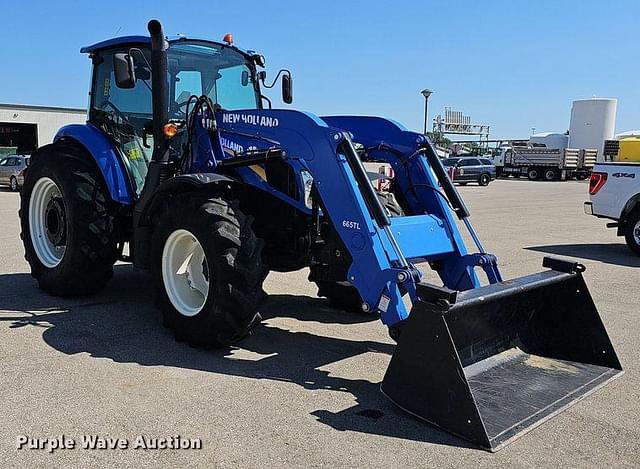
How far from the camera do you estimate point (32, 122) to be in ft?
125

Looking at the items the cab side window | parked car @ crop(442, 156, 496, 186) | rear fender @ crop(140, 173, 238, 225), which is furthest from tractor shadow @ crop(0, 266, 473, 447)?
→ parked car @ crop(442, 156, 496, 186)

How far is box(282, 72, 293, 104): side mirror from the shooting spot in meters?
6.60

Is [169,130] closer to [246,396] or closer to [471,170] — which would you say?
[246,396]

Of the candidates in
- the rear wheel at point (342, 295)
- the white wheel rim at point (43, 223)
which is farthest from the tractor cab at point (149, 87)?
the rear wheel at point (342, 295)

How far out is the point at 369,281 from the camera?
4.36m

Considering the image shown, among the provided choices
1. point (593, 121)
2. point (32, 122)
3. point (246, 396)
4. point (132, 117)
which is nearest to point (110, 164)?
point (132, 117)

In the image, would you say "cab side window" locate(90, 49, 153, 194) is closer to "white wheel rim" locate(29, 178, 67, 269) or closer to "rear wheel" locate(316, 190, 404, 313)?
"white wheel rim" locate(29, 178, 67, 269)

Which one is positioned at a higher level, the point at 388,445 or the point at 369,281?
the point at 369,281

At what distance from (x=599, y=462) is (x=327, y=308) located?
3532 millimetres

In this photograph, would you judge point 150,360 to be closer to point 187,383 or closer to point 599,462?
point 187,383

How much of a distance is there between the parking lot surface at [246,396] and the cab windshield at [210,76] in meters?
2.18

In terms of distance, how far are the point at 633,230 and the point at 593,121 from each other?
4608cm

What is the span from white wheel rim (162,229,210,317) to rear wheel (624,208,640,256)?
8421mm

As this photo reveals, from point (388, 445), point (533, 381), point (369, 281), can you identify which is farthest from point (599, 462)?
point (369, 281)
